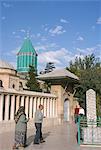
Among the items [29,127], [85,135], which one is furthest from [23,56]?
[85,135]

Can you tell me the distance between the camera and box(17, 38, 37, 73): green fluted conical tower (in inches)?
1868

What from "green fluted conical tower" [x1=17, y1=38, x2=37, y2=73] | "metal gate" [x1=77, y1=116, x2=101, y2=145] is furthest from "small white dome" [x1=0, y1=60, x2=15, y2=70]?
"metal gate" [x1=77, y1=116, x2=101, y2=145]

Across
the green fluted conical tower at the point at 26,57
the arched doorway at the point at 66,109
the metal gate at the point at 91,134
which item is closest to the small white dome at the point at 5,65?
the arched doorway at the point at 66,109

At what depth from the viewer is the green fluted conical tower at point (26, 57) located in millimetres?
47438

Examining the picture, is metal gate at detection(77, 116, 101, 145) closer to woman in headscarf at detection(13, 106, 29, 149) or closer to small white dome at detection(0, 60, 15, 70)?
woman in headscarf at detection(13, 106, 29, 149)

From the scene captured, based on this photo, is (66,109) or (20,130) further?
(66,109)

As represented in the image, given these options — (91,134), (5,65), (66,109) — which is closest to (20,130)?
(91,134)

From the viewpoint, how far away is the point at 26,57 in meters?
47.7

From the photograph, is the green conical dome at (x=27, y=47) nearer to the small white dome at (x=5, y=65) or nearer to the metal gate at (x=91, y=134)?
the small white dome at (x=5, y=65)

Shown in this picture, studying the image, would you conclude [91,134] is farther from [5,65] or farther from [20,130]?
[5,65]

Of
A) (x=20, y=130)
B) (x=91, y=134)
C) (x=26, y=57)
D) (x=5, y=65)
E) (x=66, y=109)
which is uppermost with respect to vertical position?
(x=26, y=57)

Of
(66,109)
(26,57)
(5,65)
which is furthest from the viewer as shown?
(26,57)

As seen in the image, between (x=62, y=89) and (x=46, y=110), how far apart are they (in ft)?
10.5

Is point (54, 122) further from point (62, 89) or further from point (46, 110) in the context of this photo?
point (62, 89)
